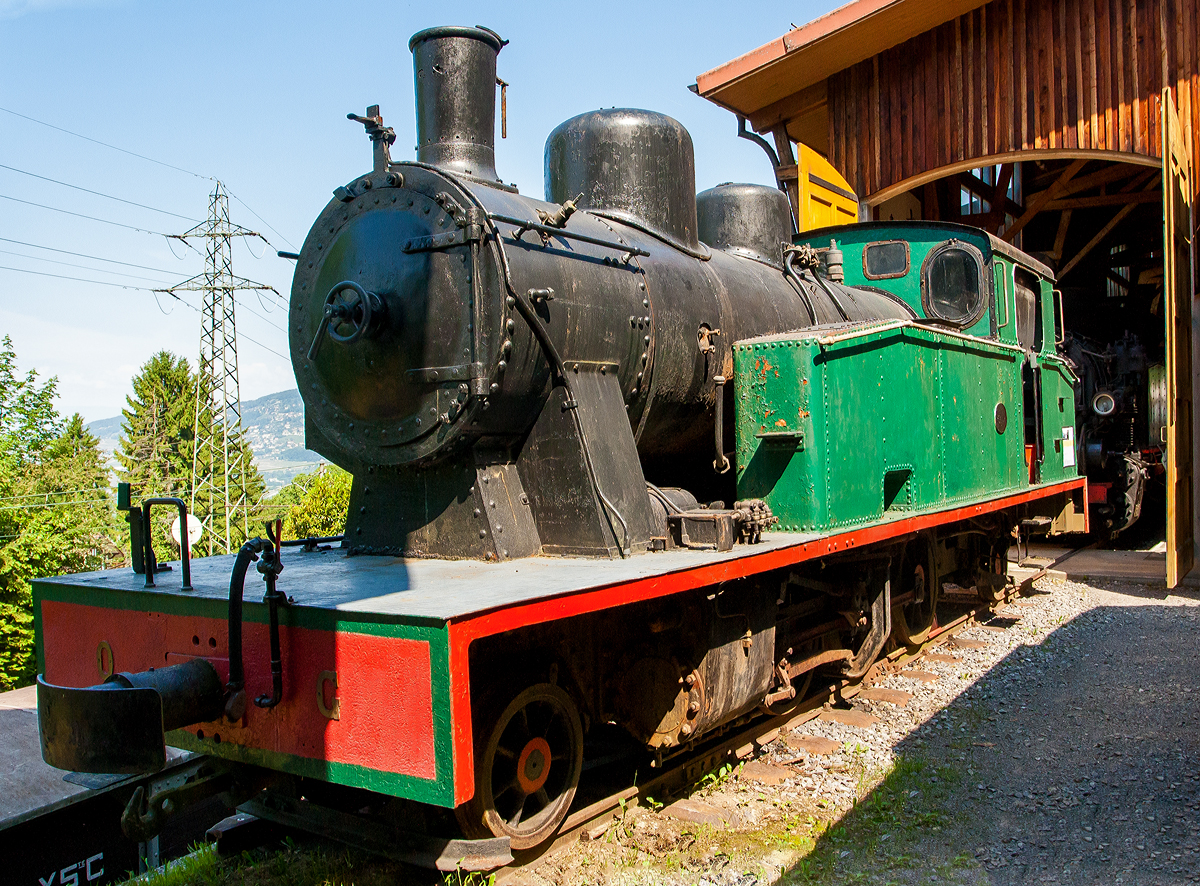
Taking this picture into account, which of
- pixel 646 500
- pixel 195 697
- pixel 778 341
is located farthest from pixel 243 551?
pixel 778 341

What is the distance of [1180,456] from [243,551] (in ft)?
28.4

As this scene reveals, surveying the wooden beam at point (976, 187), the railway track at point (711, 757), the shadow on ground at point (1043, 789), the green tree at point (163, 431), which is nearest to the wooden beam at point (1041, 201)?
the wooden beam at point (976, 187)

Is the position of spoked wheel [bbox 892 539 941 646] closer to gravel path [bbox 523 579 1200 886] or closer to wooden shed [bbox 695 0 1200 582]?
gravel path [bbox 523 579 1200 886]

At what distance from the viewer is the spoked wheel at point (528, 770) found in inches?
117

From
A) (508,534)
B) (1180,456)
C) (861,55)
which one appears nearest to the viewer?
(508,534)

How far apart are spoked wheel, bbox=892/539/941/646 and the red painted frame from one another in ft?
5.32

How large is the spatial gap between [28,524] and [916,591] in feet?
54.9

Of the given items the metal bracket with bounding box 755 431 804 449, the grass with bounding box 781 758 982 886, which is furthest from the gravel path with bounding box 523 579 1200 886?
the metal bracket with bounding box 755 431 804 449

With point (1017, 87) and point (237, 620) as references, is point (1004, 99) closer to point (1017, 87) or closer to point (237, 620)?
point (1017, 87)

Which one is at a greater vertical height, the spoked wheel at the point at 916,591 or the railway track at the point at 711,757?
the spoked wheel at the point at 916,591

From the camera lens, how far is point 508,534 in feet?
11.7

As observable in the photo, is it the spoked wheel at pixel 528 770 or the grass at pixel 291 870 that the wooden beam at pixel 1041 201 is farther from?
the grass at pixel 291 870

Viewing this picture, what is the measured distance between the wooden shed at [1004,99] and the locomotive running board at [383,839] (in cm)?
750

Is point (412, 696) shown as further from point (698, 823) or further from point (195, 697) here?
point (698, 823)
